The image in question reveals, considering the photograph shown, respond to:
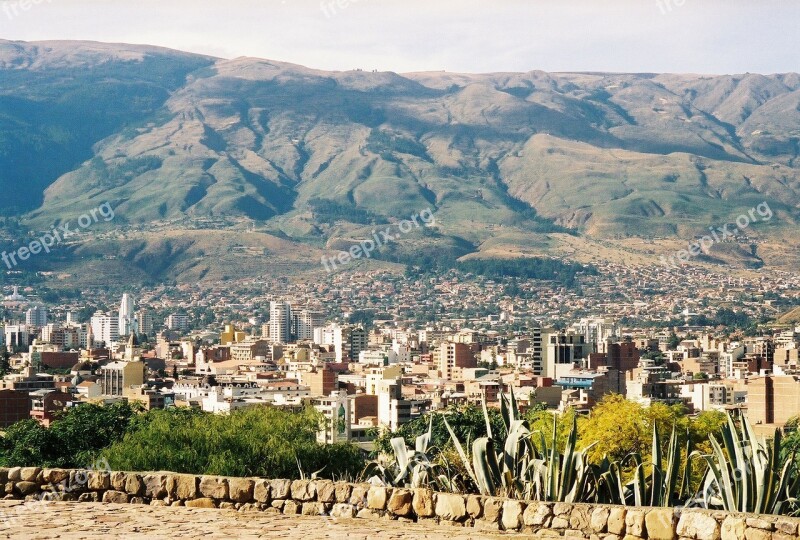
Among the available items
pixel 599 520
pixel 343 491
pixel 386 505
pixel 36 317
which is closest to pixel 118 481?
pixel 343 491

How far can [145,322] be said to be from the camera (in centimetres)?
18675

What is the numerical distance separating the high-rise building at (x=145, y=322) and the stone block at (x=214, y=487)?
169613mm

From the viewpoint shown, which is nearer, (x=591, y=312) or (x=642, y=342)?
(x=642, y=342)

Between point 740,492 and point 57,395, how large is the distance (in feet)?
215

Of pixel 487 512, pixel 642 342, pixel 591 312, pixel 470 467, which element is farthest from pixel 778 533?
pixel 591 312

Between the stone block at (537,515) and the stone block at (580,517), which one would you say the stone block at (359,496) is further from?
the stone block at (580,517)

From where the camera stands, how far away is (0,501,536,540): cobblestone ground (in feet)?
35.5

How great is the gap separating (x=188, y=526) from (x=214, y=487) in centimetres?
113

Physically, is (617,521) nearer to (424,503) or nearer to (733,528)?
(733,528)

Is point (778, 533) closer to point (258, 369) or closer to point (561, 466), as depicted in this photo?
point (561, 466)

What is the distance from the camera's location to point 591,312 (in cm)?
19250

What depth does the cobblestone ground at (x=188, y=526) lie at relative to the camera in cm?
1081

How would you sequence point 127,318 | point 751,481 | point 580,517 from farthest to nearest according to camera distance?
point 127,318, point 751,481, point 580,517

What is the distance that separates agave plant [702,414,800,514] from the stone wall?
1023mm
